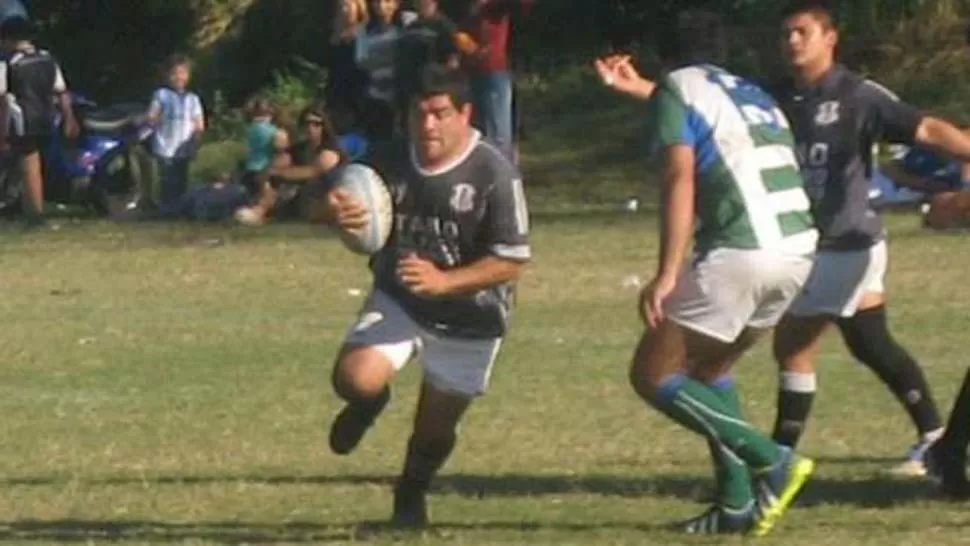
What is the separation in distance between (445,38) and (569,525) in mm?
7004

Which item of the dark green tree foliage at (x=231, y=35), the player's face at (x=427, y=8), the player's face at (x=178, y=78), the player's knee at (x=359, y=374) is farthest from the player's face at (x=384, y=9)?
the dark green tree foliage at (x=231, y=35)

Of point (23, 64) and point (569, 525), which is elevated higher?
point (569, 525)

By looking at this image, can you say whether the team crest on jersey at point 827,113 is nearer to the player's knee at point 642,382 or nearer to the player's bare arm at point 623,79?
the player's bare arm at point 623,79

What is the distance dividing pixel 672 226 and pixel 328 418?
3.98 meters

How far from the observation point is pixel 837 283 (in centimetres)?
986

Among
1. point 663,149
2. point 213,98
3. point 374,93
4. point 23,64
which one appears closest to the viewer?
point 663,149

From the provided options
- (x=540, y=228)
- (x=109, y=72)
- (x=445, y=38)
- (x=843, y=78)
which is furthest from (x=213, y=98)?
(x=843, y=78)

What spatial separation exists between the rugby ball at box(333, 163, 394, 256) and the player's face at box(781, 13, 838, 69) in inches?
65.0

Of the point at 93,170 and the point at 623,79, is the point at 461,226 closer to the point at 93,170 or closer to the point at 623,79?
the point at 623,79

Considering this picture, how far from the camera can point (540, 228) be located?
21.7 metres

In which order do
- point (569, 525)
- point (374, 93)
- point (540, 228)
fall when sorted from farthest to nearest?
point (540, 228) < point (374, 93) < point (569, 525)

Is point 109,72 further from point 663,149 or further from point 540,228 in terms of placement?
point 663,149

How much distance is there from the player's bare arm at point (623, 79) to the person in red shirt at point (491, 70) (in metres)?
6.77

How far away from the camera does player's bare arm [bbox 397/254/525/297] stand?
28.2 feet
